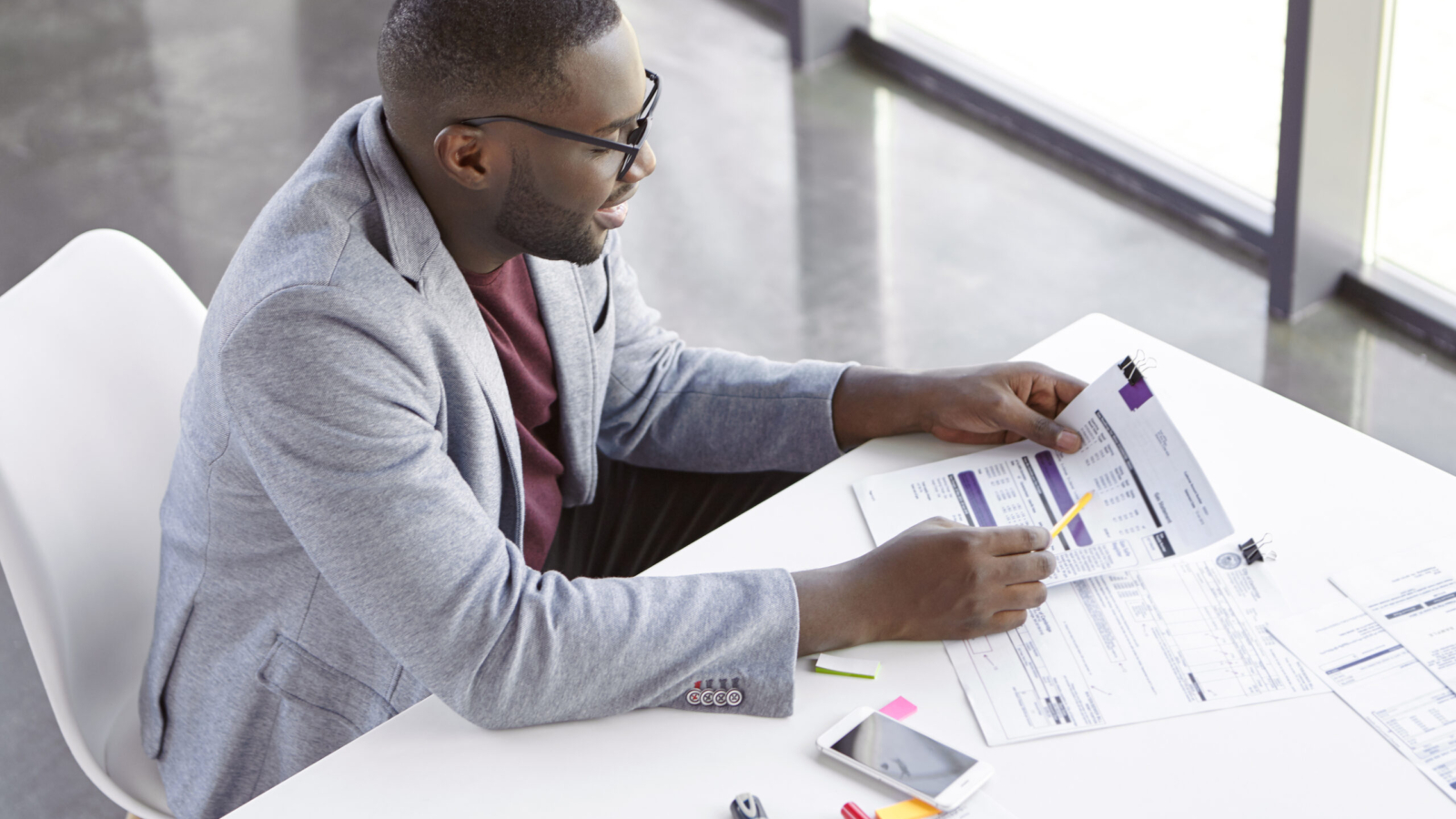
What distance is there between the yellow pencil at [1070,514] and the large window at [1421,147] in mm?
1989

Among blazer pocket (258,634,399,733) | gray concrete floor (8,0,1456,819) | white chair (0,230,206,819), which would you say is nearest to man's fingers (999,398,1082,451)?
blazer pocket (258,634,399,733)

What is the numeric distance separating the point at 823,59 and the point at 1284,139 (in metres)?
1.74

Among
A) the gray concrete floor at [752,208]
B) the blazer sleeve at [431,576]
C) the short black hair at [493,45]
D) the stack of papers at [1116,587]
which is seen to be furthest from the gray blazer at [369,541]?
the gray concrete floor at [752,208]

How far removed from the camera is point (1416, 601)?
129cm

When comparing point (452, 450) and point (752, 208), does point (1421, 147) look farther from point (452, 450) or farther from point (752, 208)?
point (452, 450)

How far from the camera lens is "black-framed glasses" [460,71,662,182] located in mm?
1340

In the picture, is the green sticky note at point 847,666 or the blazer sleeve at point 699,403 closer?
the green sticky note at point 847,666

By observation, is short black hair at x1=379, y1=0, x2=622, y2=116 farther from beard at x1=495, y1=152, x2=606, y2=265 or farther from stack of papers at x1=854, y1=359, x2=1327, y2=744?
stack of papers at x1=854, y1=359, x2=1327, y2=744

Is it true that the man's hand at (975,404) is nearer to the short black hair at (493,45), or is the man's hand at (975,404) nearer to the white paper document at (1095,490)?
the white paper document at (1095,490)

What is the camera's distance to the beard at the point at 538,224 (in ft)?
4.58

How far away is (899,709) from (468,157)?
2.23 ft

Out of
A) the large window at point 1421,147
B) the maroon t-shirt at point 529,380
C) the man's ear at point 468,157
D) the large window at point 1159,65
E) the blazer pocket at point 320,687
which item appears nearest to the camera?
the man's ear at point 468,157

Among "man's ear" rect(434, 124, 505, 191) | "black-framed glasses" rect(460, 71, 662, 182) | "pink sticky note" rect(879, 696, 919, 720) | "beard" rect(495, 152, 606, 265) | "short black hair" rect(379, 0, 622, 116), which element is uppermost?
"short black hair" rect(379, 0, 622, 116)

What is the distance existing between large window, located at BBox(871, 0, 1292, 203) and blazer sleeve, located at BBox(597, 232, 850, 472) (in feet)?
6.15
